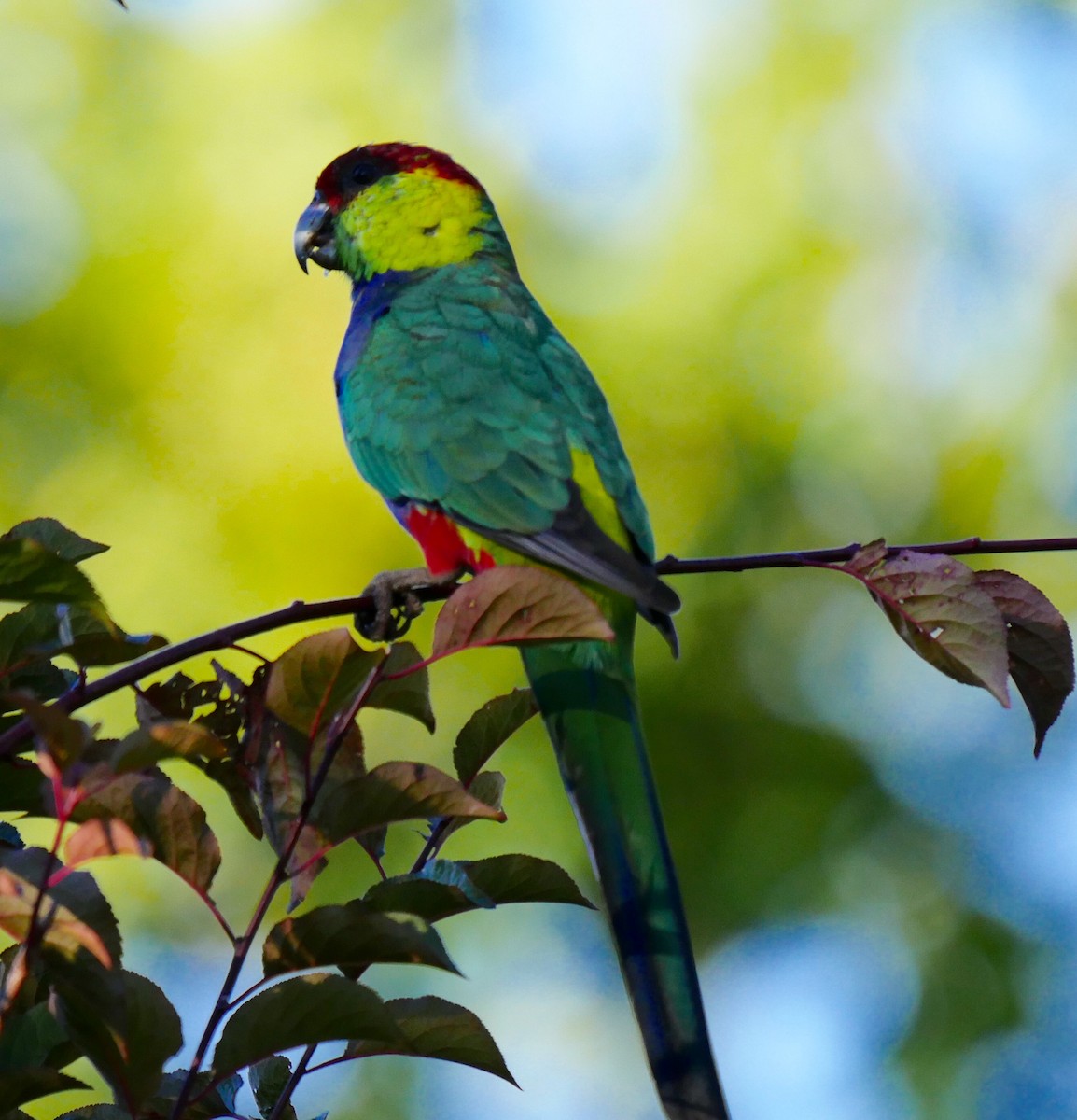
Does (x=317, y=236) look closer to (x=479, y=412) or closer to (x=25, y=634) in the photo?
(x=479, y=412)

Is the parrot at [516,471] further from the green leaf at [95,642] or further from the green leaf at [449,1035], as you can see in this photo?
the green leaf at [95,642]

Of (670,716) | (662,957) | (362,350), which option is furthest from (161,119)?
(662,957)

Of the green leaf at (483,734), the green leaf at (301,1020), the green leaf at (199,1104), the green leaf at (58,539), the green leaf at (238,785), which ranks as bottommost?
the green leaf at (199,1104)

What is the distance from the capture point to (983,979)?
19.9 ft

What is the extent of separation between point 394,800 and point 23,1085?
323 mm

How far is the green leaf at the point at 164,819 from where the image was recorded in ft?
3.27

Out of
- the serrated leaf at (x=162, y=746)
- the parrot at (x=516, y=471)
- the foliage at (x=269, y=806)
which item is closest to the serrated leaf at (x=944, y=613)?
the foliage at (x=269, y=806)

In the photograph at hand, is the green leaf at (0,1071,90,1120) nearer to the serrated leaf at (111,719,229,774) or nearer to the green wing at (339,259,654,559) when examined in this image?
the serrated leaf at (111,719,229,774)

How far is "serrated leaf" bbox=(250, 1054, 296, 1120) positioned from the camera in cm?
124

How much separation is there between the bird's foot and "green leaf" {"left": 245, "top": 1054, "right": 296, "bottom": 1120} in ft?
2.17

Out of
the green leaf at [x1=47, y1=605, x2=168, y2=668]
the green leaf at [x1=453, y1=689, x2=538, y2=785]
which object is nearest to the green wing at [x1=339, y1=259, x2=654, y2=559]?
the green leaf at [x1=453, y1=689, x2=538, y2=785]

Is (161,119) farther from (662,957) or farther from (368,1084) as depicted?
(662,957)

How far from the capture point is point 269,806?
1158 mm

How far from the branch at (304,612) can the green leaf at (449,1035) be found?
324 millimetres
